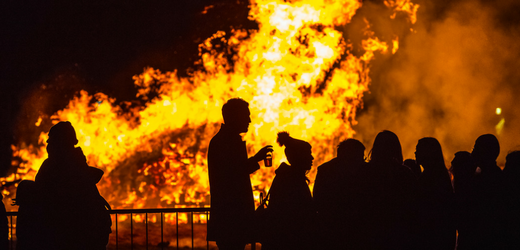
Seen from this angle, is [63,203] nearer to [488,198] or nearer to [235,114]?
[235,114]

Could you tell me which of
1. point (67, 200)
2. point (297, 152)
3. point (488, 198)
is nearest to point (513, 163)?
point (488, 198)

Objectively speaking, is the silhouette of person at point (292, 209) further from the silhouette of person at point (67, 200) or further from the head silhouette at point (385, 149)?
the silhouette of person at point (67, 200)

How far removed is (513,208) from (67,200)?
3665mm

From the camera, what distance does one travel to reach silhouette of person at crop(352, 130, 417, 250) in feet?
12.1

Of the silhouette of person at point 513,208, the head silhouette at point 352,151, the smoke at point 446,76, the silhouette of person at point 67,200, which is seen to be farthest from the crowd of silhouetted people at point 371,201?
the smoke at point 446,76

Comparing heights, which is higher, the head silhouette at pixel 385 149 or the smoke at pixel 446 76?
the smoke at pixel 446 76

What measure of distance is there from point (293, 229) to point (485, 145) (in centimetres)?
181

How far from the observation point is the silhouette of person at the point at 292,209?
12.5ft

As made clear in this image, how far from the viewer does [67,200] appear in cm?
392

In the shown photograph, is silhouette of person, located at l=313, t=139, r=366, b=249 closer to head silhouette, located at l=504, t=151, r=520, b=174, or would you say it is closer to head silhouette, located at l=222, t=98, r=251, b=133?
head silhouette, located at l=222, t=98, r=251, b=133

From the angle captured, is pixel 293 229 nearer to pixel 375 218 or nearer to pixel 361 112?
pixel 375 218

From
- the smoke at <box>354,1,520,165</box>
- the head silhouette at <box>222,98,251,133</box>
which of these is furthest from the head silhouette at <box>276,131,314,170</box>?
the smoke at <box>354,1,520,165</box>

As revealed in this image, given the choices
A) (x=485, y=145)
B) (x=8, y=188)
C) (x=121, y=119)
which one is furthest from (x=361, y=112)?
(x=485, y=145)

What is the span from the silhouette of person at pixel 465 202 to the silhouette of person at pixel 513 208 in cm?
25
